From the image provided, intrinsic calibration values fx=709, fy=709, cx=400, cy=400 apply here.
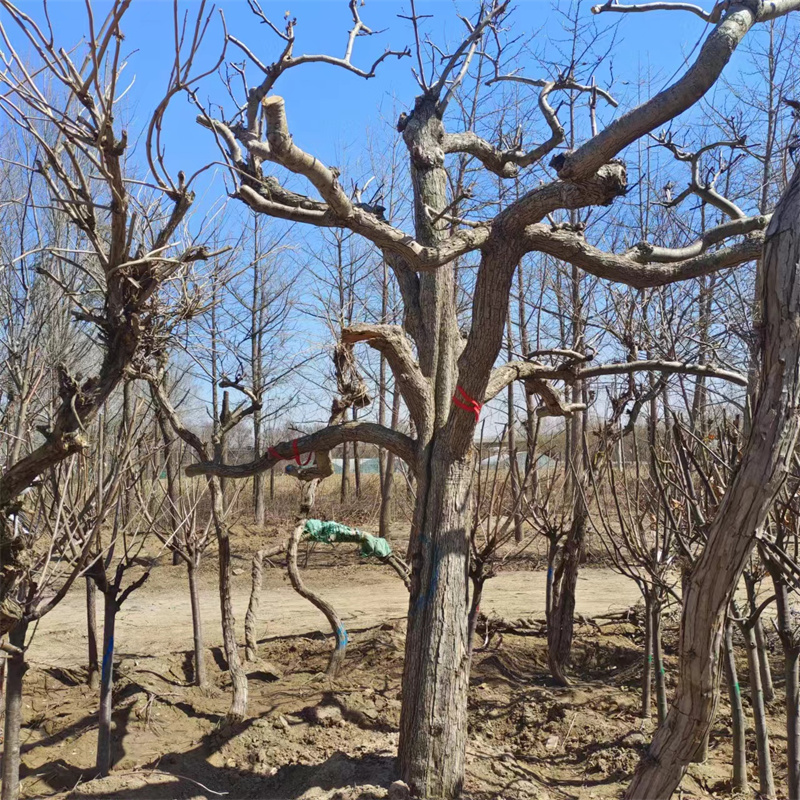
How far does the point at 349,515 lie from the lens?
18188 mm

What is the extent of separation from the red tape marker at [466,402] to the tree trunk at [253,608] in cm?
323

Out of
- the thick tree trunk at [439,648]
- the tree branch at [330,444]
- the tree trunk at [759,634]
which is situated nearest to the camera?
the tree trunk at [759,634]

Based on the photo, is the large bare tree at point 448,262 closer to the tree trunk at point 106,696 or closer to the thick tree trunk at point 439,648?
the thick tree trunk at point 439,648

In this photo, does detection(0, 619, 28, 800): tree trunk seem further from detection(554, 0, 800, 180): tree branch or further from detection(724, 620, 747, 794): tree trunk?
detection(724, 620, 747, 794): tree trunk

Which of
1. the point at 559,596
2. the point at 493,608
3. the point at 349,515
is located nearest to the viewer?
the point at 559,596

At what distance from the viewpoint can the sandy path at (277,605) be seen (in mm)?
8664

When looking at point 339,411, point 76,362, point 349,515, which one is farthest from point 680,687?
point 349,515

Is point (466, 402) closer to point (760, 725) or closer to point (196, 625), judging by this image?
point (760, 725)

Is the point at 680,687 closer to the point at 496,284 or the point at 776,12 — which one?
the point at 496,284

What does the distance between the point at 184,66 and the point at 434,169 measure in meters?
2.61

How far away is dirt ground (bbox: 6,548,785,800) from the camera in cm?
516

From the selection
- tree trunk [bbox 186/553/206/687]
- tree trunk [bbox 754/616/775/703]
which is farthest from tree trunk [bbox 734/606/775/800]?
tree trunk [bbox 186/553/206/687]

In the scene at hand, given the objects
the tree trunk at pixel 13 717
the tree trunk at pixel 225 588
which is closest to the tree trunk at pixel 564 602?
the tree trunk at pixel 225 588

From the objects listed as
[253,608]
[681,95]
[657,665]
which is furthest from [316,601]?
[681,95]
